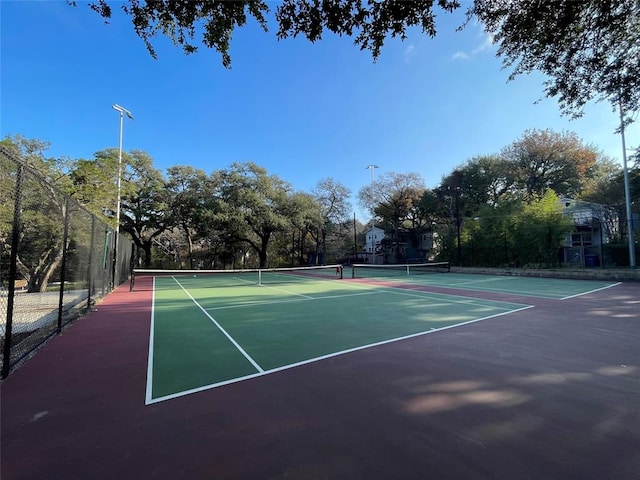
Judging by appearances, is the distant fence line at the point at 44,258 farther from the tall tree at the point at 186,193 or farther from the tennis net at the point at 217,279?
the tall tree at the point at 186,193

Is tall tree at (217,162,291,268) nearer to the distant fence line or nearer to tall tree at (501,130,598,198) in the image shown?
the distant fence line

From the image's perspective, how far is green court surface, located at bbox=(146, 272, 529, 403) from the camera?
4164 mm

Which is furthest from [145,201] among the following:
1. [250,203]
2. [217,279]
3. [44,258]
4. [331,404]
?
[331,404]

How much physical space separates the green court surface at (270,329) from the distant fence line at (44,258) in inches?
76.6

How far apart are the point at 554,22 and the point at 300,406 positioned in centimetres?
694

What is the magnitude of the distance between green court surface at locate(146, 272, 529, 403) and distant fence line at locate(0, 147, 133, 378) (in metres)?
1.95

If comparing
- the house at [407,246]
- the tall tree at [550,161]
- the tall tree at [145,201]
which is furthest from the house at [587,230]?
the tall tree at [145,201]

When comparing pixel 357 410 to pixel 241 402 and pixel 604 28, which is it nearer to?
pixel 241 402

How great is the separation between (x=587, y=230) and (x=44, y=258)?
122ft

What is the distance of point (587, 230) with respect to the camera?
26.3 m

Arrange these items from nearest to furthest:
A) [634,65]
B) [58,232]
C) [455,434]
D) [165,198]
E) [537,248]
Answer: [455,434] < [634,65] < [58,232] < [537,248] < [165,198]

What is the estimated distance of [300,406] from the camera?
3123mm

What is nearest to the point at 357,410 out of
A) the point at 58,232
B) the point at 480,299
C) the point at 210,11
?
the point at 210,11

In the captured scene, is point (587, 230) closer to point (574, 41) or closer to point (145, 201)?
point (574, 41)
